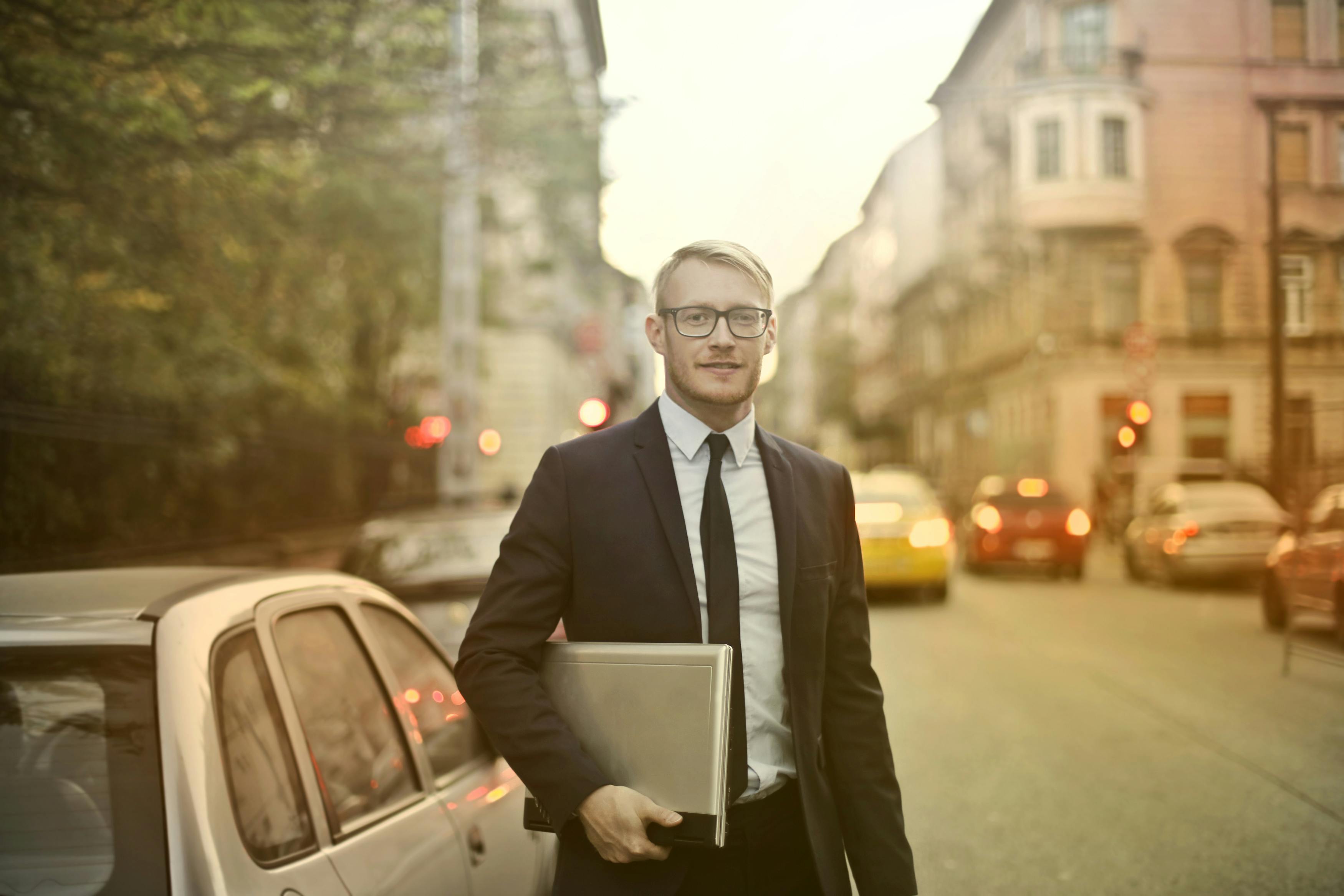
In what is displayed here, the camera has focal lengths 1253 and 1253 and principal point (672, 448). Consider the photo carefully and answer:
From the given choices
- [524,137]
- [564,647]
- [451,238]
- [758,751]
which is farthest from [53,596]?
[451,238]

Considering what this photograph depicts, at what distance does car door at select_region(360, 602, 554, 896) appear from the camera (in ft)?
11.4

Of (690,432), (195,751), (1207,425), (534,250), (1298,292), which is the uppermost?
(534,250)

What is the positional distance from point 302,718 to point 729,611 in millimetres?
1199

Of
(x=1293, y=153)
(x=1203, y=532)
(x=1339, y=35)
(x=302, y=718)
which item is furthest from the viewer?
(x=1203, y=532)

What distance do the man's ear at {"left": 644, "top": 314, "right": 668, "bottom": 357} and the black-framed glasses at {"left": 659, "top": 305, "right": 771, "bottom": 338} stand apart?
48 millimetres

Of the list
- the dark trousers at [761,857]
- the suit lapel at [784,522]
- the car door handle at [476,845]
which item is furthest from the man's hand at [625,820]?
the car door handle at [476,845]

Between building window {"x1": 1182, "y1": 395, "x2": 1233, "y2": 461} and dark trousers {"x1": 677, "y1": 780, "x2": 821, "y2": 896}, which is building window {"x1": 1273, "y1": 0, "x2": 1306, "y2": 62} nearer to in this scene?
building window {"x1": 1182, "y1": 395, "x2": 1233, "y2": 461}

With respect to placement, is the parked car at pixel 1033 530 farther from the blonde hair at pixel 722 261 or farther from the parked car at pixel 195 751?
the blonde hair at pixel 722 261

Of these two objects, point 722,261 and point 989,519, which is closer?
point 722,261

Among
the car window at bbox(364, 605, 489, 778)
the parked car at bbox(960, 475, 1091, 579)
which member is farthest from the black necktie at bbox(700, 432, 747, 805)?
the parked car at bbox(960, 475, 1091, 579)

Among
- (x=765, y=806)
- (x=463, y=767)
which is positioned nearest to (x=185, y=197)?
(x=463, y=767)

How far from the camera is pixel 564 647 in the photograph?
216 centimetres

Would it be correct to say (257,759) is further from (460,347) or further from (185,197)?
(460,347)

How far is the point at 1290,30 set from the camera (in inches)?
237
